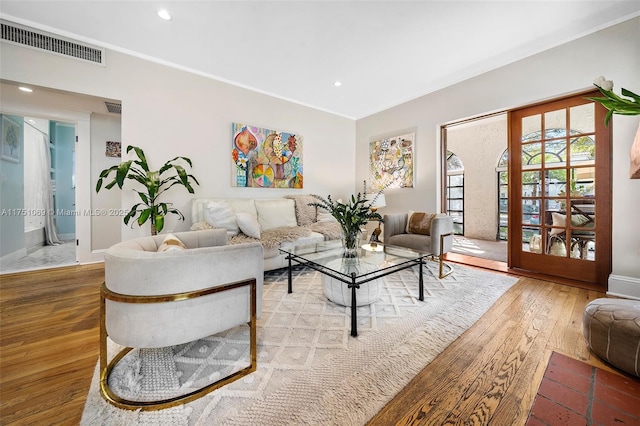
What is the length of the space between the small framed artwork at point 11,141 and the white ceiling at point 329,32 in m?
1.81

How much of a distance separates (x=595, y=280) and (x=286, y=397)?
3.31 metres

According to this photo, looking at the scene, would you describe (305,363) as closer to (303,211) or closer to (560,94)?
(303,211)

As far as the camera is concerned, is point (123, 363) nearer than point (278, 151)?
Yes

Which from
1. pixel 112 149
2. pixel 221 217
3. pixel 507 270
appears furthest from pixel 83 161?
pixel 507 270

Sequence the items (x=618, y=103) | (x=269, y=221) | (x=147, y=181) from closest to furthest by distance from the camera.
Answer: (x=618, y=103) → (x=147, y=181) → (x=269, y=221)

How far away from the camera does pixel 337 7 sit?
6.81ft

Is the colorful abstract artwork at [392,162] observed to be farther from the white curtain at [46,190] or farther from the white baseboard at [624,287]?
the white curtain at [46,190]

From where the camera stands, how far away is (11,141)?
335 cm

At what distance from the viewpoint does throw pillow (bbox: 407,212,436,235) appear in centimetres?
319

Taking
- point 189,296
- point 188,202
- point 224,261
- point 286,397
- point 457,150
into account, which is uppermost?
point 457,150

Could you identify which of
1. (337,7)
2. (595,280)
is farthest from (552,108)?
(337,7)

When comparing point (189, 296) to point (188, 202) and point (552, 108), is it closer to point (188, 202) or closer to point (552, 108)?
point (188, 202)

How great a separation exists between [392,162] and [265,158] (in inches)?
87.7

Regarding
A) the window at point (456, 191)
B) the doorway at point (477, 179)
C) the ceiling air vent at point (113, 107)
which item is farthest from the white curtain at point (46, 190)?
the window at point (456, 191)
